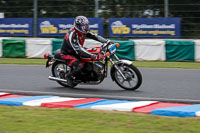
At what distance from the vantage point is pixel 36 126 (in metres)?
5.04

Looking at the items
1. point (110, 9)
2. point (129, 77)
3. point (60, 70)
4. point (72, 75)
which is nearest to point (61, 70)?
point (60, 70)

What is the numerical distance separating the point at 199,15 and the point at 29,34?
804cm

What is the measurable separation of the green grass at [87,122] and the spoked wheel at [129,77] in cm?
203

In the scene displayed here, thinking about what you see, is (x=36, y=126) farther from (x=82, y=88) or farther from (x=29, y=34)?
(x=29, y=34)

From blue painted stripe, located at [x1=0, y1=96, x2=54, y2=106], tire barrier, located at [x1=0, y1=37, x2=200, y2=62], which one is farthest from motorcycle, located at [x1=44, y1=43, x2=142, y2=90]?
tire barrier, located at [x1=0, y1=37, x2=200, y2=62]

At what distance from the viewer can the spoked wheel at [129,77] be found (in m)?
7.86

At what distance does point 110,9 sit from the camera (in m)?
17.3

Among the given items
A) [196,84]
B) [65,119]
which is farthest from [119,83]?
[65,119]

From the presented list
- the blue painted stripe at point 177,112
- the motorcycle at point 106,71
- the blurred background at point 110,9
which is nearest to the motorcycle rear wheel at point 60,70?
the motorcycle at point 106,71

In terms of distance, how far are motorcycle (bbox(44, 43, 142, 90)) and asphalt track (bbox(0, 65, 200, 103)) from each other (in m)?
0.20

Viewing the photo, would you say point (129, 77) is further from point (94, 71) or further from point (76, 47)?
point (76, 47)

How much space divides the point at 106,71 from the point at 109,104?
67.4 inches

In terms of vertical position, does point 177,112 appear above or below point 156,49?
below

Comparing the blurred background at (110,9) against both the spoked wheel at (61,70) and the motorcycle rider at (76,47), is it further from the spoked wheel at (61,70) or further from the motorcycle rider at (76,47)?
the spoked wheel at (61,70)
